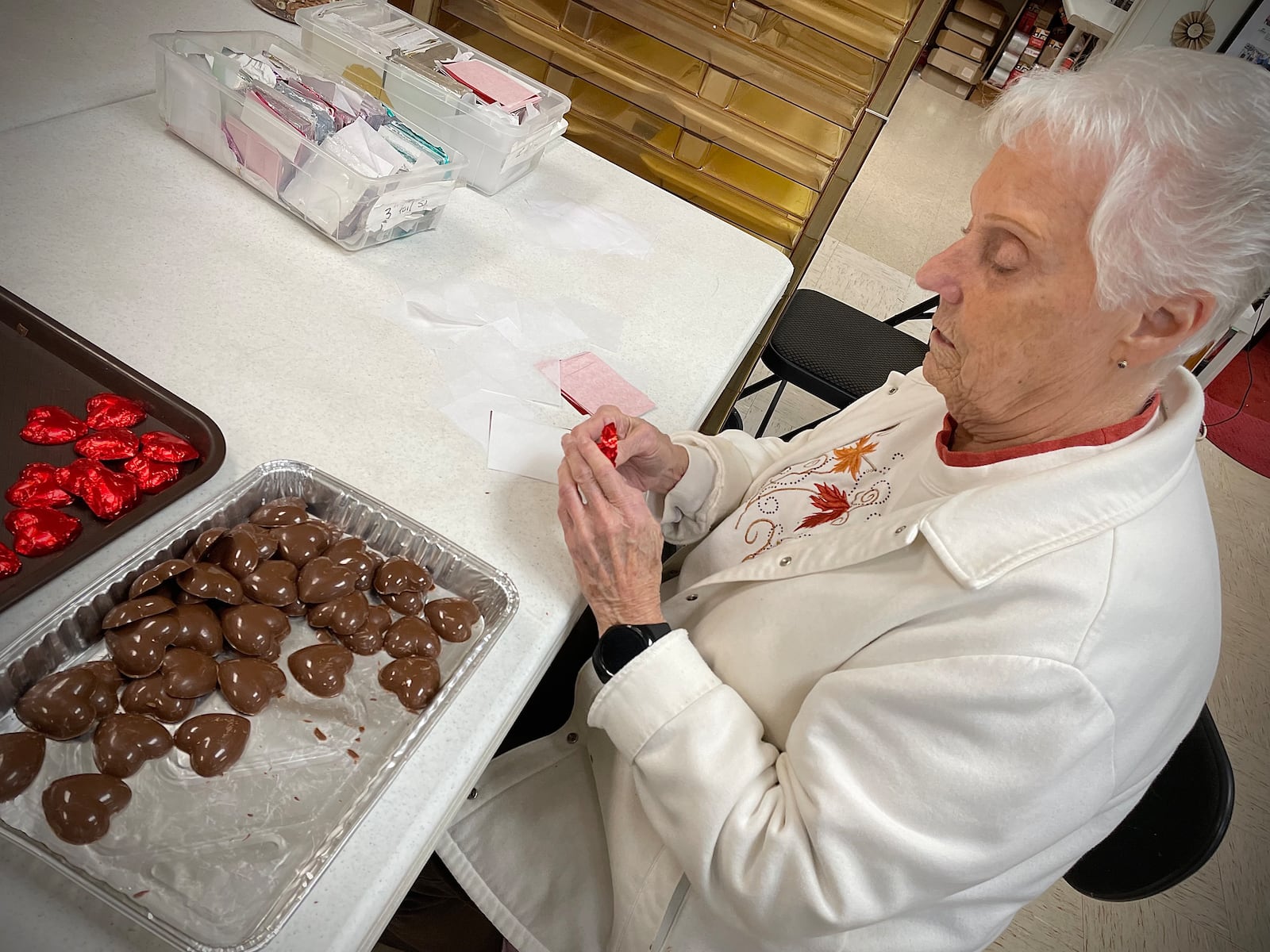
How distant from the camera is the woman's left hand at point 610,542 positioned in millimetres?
1136

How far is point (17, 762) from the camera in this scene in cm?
76

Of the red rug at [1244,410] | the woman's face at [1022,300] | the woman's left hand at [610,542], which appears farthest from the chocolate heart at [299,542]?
the red rug at [1244,410]

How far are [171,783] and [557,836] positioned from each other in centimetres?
56

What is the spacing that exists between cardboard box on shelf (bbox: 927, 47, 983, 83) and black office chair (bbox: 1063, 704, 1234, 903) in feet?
25.3

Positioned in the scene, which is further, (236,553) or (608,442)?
(608,442)

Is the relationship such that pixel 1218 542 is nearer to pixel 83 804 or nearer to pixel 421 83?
pixel 421 83

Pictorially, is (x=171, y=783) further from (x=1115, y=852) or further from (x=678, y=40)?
(x=678, y=40)

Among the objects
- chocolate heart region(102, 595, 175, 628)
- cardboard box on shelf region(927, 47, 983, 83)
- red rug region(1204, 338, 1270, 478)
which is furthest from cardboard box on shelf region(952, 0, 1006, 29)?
chocolate heart region(102, 595, 175, 628)

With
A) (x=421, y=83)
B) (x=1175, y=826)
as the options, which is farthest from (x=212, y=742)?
(x=421, y=83)

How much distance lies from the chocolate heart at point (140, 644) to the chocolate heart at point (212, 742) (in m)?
0.07

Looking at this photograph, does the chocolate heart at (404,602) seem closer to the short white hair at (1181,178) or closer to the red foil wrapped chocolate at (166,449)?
the red foil wrapped chocolate at (166,449)

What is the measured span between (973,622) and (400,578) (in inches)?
25.9

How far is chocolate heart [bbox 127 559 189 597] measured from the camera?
900 mm

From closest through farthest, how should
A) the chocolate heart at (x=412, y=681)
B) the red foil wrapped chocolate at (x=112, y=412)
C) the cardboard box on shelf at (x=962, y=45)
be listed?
the chocolate heart at (x=412, y=681) → the red foil wrapped chocolate at (x=112, y=412) → the cardboard box on shelf at (x=962, y=45)
